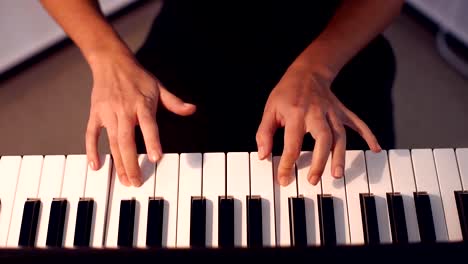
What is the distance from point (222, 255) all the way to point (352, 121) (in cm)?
33

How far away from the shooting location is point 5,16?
1390 mm

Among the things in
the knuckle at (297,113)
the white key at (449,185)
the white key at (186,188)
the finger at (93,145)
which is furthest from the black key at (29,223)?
the white key at (449,185)

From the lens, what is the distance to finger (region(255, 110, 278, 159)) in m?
0.70

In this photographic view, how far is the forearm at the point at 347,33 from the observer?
0.83 m

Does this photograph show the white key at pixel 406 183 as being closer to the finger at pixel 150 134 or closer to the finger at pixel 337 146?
the finger at pixel 337 146

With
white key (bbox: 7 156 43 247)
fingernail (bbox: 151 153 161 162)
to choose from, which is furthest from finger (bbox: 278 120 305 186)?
white key (bbox: 7 156 43 247)

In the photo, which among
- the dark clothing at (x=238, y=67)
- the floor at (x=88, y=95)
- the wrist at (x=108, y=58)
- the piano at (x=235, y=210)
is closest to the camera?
the piano at (x=235, y=210)

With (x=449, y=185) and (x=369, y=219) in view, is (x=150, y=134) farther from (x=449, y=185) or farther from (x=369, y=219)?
(x=449, y=185)

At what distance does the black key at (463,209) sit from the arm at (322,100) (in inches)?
6.0

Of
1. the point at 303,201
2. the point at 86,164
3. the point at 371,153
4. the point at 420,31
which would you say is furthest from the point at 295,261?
the point at 420,31

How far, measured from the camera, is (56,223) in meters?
0.68

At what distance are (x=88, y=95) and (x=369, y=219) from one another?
3.48 feet


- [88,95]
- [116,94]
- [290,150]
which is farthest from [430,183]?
[88,95]

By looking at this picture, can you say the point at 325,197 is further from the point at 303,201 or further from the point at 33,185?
the point at 33,185
